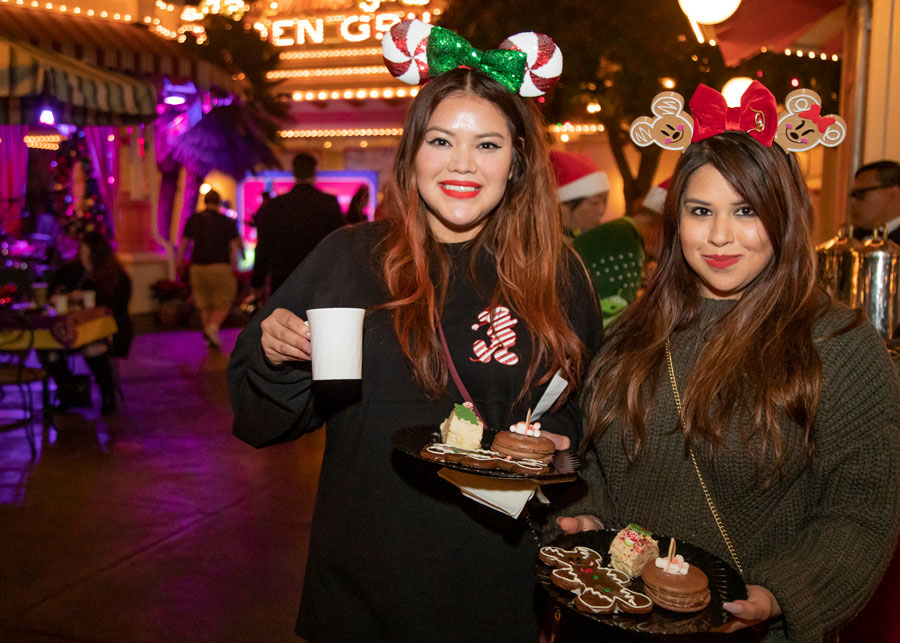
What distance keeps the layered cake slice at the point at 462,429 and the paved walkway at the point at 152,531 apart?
2.43 metres

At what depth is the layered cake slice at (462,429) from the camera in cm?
188

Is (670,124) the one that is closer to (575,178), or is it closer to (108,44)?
(575,178)

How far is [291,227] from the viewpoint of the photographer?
759 centimetres

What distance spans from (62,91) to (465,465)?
8.19m

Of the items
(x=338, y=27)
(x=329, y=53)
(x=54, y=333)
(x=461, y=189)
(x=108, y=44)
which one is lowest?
(x=54, y=333)

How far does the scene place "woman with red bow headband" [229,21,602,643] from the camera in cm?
200

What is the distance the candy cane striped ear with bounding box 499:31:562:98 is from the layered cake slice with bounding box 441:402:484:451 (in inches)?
39.9

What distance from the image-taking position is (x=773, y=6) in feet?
20.9

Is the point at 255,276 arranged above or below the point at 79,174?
below

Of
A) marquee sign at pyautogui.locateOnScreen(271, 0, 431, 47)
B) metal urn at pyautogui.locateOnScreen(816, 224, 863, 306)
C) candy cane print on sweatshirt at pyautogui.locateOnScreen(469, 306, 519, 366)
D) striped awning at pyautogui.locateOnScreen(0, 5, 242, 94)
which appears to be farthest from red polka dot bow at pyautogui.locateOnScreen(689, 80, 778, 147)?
marquee sign at pyautogui.locateOnScreen(271, 0, 431, 47)

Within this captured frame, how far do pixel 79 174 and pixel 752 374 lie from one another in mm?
13006

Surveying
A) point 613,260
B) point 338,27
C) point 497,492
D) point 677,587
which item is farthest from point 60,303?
point 338,27

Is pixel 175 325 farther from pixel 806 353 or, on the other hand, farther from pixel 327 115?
pixel 806 353

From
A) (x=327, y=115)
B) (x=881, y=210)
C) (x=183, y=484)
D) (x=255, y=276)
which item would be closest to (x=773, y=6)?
(x=881, y=210)
